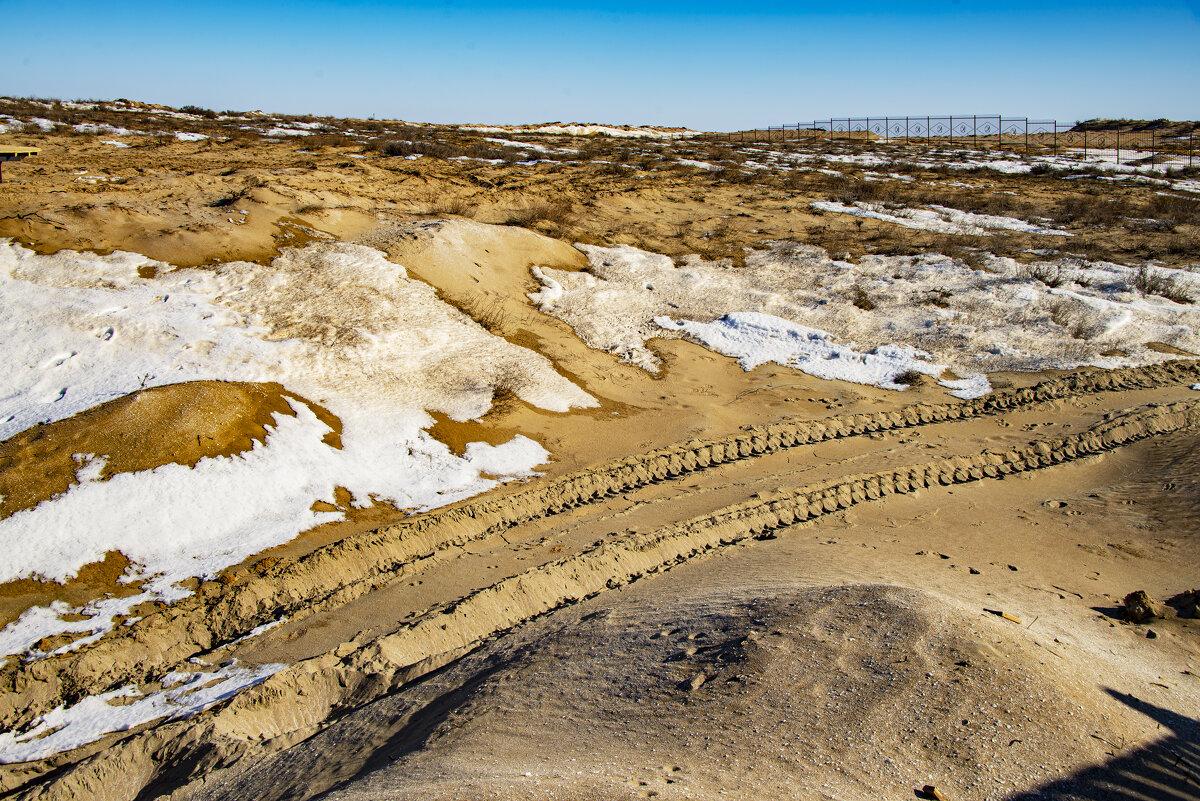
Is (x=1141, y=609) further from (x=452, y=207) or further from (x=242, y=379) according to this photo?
(x=452, y=207)

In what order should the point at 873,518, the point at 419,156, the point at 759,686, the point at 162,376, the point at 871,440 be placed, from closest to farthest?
the point at 759,686, the point at 873,518, the point at 162,376, the point at 871,440, the point at 419,156

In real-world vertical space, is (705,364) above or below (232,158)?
below

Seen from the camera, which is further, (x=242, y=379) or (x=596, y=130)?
(x=596, y=130)

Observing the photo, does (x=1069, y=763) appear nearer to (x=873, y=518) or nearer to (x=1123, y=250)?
(x=873, y=518)

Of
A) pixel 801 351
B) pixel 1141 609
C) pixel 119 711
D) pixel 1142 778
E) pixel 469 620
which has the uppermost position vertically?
pixel 801 351

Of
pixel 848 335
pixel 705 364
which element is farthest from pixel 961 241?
pixel 705 364

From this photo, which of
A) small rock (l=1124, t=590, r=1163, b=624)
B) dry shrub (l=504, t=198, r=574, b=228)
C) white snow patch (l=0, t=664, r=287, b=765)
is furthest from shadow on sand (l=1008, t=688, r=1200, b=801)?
dry shrub (l=504, t=198, r=574, b=228)

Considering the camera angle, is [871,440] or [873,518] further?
[871,440]

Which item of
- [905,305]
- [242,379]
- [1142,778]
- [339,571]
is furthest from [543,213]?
[1142,778]
